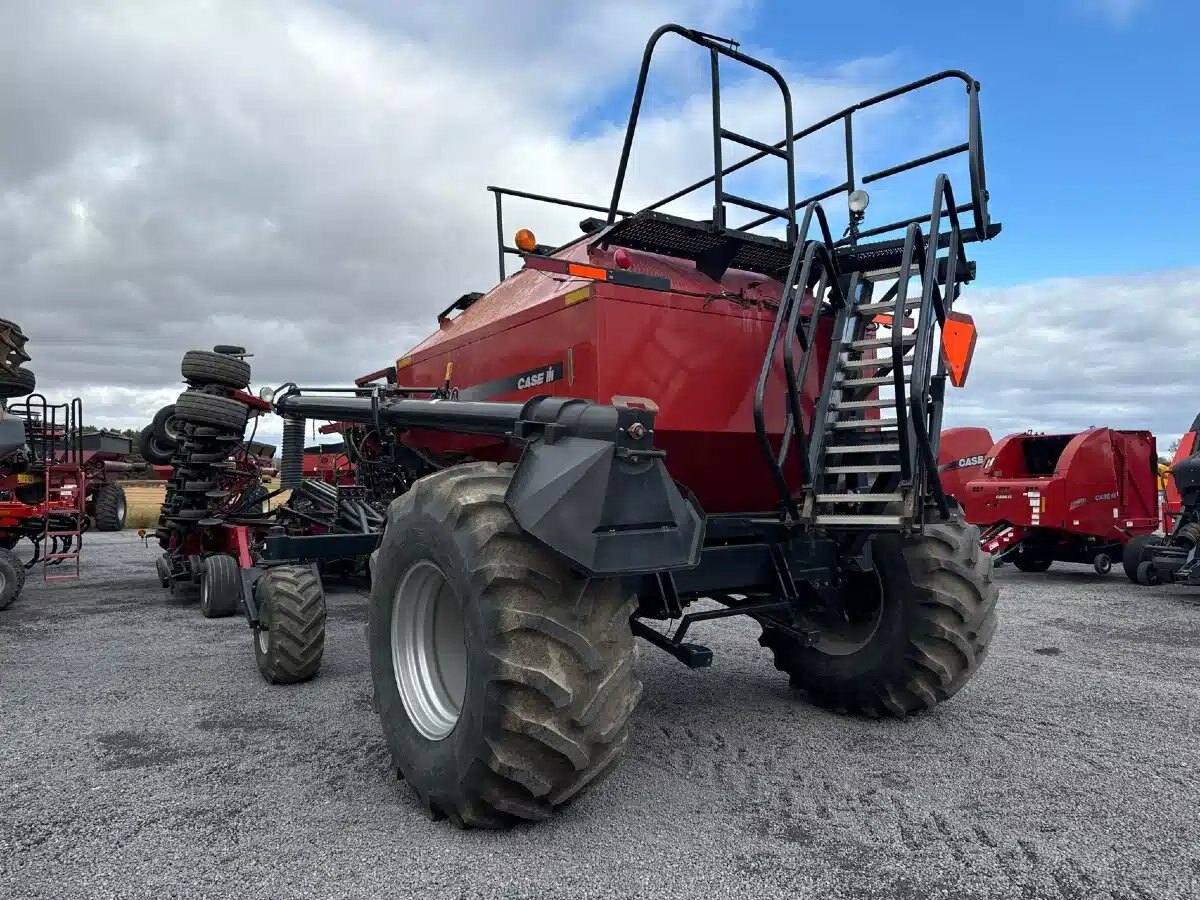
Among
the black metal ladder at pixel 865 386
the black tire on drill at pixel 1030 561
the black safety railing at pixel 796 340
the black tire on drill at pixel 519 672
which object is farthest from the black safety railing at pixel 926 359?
the black tire on drill at pixel 1030 561

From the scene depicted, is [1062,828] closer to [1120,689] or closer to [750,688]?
[750,688]

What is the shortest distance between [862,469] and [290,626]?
137 inches

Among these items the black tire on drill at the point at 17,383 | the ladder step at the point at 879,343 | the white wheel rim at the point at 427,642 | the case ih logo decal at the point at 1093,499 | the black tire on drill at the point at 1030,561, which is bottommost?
the black tire on drill at the point at 1030,561

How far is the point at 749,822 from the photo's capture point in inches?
126

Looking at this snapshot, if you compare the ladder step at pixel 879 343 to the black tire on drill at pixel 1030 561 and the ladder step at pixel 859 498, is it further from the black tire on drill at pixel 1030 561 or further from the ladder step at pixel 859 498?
the black tire on drill at pixel 1030 561

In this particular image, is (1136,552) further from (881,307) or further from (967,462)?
(881,307)

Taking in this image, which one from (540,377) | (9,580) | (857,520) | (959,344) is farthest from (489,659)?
(9,580)

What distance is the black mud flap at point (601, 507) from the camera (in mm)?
2863

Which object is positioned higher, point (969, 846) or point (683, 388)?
point (683, 388)

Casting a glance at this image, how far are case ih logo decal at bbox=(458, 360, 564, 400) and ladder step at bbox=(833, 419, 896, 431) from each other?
128 centimetres

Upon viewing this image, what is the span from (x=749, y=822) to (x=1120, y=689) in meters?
3.38

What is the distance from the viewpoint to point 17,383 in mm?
9883

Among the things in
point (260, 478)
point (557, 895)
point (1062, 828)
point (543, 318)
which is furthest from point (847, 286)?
point (260, 478)

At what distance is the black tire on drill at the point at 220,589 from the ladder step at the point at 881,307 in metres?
6.23
